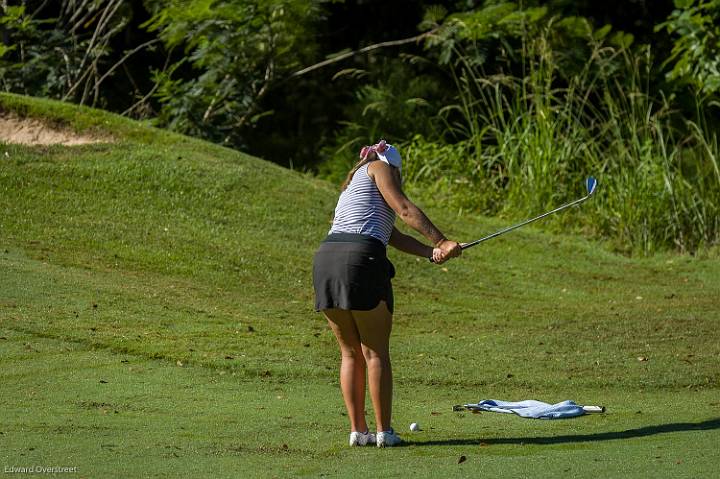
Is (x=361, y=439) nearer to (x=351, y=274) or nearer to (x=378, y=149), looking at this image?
(x=351, y=274)

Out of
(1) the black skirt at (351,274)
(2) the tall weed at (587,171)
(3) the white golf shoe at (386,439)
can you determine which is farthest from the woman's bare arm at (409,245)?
(2) the tall weed at (587,171)

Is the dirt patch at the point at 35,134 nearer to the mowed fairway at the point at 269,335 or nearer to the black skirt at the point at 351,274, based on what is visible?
the mowed fairway at the point at 269,335

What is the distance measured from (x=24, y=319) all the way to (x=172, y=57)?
15.3 m

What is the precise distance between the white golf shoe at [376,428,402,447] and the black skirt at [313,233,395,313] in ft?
2.39

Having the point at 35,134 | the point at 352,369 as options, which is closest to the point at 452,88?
the point at 35,134

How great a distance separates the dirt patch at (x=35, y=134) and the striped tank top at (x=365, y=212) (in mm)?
11777

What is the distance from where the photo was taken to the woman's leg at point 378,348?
6699mm

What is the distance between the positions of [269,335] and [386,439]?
466 centimetres

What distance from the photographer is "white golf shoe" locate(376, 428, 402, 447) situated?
6871 millimetres

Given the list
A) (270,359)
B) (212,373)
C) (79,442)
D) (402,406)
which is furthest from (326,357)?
(79,442)

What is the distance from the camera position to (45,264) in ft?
43.8

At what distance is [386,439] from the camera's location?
6883 millimetres

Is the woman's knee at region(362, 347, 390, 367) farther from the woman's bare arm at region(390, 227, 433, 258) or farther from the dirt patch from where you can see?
the dirt patch

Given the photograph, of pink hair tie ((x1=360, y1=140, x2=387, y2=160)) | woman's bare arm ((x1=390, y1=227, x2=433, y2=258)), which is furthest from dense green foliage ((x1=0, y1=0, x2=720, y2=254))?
pink hair tie ((x1=360, y1=140, x2=387, y2=160))
